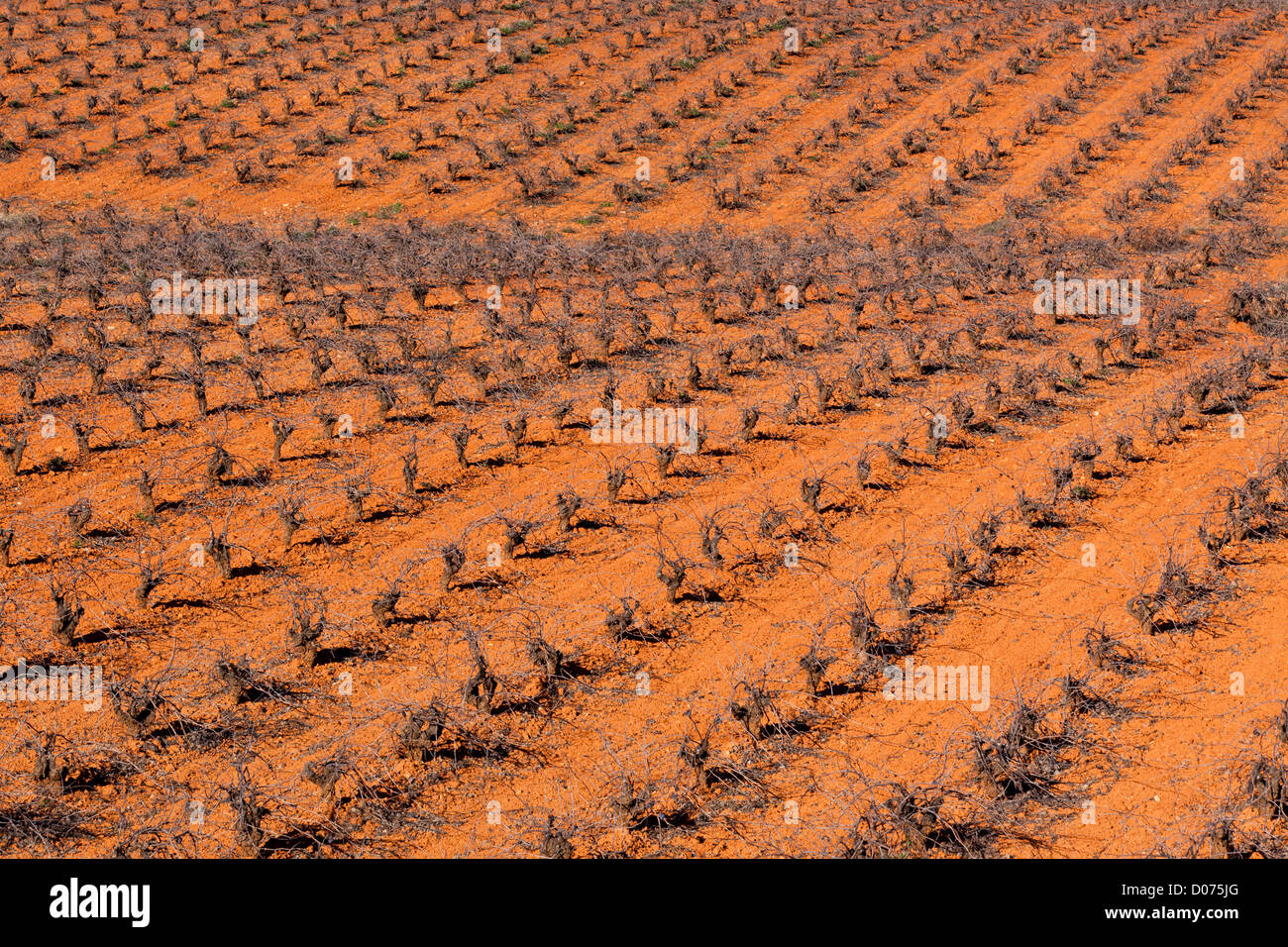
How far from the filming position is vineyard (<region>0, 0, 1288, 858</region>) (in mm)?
7098

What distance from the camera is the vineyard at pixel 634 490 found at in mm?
7098

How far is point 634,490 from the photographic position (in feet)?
35.0

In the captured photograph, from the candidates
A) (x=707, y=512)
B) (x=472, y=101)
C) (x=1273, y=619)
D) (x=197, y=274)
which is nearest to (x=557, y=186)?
(x=472, y=101)

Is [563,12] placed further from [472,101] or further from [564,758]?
[564,758]

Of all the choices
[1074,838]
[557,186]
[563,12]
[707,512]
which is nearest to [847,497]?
[707,512]

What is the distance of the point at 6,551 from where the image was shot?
904 cm

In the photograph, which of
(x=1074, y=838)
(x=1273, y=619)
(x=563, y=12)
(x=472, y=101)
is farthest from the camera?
(x=563, y=12)

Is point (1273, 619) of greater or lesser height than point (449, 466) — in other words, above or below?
below

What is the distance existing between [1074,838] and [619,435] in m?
6.29

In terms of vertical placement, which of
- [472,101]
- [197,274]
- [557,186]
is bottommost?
[197,274]

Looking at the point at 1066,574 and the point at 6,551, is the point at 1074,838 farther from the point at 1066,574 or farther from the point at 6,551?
the point at 6,551

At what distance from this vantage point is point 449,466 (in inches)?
430

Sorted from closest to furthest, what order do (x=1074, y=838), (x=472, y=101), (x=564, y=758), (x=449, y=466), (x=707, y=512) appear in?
1. (x=1074, y=838)
2. (x=564, y=758)
3. (x=707, y=512)
4. (x=449, y=466)
5. (x=472, y=101)

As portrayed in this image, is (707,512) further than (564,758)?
Yes
